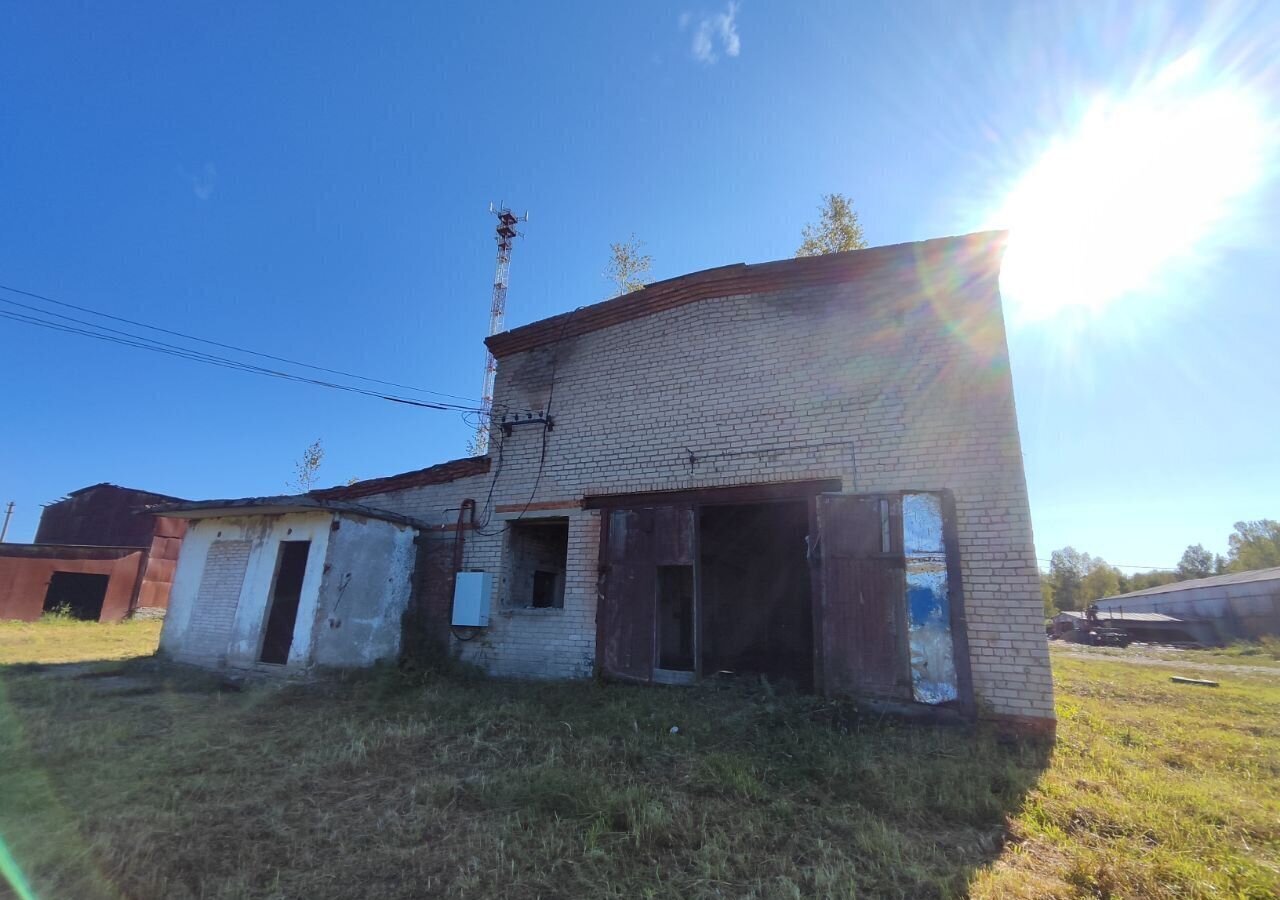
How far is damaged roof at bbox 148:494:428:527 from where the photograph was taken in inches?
328

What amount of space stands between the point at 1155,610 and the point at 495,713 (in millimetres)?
40512

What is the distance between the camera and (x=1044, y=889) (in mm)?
2797

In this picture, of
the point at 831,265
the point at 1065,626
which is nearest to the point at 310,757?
the point at 831,265

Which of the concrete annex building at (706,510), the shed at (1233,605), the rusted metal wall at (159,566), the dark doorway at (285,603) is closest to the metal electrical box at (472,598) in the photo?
the concrete annex building at (706,510)

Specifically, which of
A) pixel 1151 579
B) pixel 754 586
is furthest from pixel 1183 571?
pixel 754 586

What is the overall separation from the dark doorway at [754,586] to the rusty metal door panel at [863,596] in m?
3.99

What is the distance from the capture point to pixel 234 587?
923 cm

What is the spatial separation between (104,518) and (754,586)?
2603 cm

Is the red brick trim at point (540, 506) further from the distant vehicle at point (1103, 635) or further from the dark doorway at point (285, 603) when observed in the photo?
the distant vehicle at point (1103, 635)

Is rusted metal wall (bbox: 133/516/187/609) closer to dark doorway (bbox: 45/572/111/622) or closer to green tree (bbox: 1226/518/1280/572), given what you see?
dark doorway (bbox: 45/572/111/622)

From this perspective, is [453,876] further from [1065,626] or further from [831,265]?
[1065,626]

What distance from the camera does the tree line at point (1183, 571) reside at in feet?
159

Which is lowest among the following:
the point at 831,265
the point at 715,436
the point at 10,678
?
the point at 10,678

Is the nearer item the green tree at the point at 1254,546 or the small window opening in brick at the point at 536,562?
the small window opening in brick at the point at 536,562
